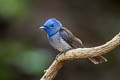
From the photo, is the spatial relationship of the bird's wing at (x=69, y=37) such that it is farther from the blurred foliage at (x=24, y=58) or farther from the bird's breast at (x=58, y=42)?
the blurred foliage at (x=24, y=58)

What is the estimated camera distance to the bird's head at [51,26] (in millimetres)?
2990

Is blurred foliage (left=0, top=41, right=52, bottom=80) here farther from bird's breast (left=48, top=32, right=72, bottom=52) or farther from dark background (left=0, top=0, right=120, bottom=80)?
bird's breast (left=48, top=32, right=72, bottom=52)

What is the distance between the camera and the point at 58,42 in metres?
3.27

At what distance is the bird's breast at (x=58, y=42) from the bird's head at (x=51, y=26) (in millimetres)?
68

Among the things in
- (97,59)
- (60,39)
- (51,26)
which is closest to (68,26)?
(60,39)

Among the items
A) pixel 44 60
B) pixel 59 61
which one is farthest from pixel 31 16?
pixel 59 61

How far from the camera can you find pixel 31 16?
6.36 metres

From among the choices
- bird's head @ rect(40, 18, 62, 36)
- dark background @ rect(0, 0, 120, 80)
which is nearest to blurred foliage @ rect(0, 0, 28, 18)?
dark background @ rect(0, 0, 120, 80)

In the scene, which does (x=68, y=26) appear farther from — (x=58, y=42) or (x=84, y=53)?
(x=84, y=53)

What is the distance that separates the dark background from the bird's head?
258 cm

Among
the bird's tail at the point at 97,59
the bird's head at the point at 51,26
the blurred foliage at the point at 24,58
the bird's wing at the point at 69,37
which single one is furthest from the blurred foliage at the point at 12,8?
the bird's tail at the point at 97,59

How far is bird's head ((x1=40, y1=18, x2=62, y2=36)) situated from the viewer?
2990 millimetres

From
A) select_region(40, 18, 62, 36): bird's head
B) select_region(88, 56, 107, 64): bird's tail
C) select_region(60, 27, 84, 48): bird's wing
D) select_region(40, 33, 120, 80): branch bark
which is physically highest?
select_region(40, 18, 62, 36): bird's head

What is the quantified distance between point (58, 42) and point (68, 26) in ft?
9.82
